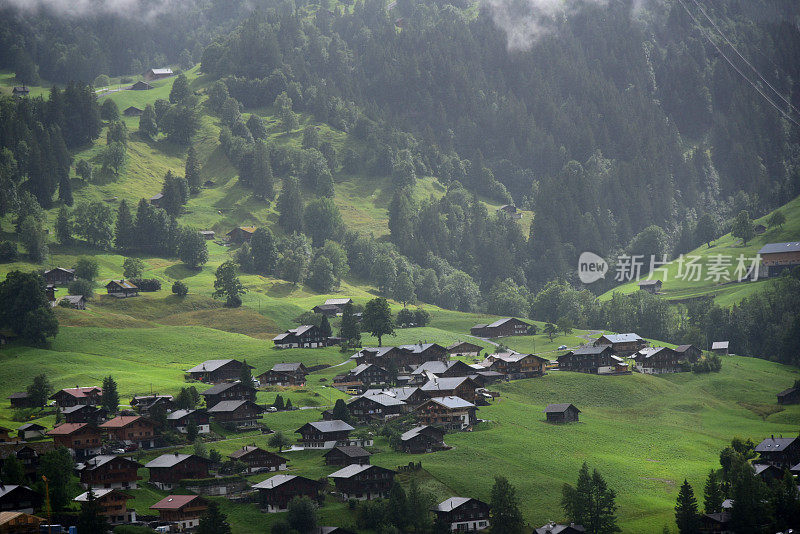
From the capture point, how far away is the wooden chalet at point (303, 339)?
168125 mm

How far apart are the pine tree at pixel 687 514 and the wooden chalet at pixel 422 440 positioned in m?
28.6

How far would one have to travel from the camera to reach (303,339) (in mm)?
168625

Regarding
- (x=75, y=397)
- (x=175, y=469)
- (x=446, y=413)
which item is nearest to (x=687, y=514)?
(x=446, y=413)

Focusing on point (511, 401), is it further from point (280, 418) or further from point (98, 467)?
point (98, 467)

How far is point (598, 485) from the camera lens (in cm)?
10281

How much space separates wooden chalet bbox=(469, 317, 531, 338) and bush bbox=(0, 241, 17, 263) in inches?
3247

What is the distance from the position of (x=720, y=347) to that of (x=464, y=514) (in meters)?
95.5

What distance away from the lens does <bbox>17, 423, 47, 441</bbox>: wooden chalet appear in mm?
112713

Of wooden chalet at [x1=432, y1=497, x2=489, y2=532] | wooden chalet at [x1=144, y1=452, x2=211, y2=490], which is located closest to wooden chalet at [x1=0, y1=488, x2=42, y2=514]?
wooden chalet at [x1=144, y1=452, x2=211, y2=490]

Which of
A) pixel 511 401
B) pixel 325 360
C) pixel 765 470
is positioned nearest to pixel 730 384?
pixel 511 401

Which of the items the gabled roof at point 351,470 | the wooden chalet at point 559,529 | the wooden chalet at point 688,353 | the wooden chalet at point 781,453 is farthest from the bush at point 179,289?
the wooden chalet at point 781,453

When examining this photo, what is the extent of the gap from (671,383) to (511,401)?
29.5 m

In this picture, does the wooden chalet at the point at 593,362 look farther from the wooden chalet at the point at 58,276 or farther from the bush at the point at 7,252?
the bush at the point at 7,252

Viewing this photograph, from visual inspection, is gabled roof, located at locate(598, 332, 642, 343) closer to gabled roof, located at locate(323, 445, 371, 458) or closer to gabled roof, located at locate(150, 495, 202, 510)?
gabled roof, located at locate(323, 445, 371, 458)
